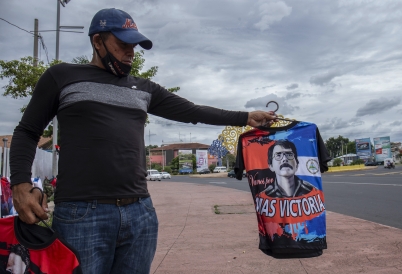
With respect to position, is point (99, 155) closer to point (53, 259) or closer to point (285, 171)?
point (53, 259)

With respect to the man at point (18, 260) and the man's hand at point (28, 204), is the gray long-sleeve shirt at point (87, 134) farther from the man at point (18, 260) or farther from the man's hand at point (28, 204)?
the man at point (18, 260)

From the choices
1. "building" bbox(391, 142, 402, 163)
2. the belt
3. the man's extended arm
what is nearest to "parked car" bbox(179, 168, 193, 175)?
"building" bbox(391, 142, 402, 163)

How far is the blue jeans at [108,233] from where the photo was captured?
1.93 m

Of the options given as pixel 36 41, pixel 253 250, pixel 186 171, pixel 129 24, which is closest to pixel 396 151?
pixel 186 171

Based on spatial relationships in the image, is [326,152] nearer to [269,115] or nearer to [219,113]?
[269,115]

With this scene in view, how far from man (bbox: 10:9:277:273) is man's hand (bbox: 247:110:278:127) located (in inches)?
32.8

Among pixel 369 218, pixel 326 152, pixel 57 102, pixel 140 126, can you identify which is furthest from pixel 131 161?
pixel 369 218

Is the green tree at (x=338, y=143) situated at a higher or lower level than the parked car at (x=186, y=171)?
higher

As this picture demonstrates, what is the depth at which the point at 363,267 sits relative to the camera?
16.8 ft

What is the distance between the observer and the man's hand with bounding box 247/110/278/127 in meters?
2.80

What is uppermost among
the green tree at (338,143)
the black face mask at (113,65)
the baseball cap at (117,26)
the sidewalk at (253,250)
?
the green tree at (338,143)

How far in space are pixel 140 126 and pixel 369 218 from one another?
345 inches

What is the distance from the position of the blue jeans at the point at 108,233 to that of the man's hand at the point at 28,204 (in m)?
0.10

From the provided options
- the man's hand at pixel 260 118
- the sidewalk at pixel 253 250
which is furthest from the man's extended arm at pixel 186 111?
the sidewalk at pixel 253 250
